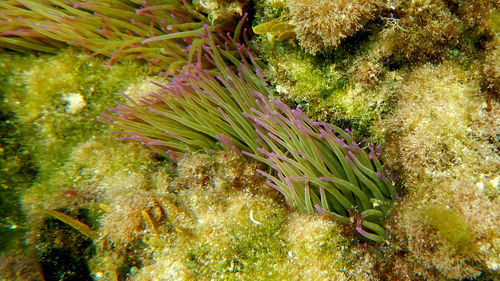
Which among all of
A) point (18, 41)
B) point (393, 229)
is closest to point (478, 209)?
point (393, 229)

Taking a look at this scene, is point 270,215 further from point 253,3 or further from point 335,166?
point 253,3

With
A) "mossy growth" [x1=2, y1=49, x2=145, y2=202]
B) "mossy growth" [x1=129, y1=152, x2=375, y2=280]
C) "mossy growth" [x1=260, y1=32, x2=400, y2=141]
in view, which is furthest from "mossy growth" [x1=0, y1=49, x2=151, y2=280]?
"mossy growth" [x1=260, y1=32, x2=400, y2=141]

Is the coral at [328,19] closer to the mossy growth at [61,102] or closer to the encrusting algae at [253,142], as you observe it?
the encrusting algae at [253,142]

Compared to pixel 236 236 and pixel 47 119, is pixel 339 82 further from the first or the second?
pixel 47 119

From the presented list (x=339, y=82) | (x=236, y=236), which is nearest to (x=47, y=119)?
(x=236, y=236)

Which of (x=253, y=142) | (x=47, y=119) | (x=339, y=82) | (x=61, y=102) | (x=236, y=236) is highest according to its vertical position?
(x=339, y=82)

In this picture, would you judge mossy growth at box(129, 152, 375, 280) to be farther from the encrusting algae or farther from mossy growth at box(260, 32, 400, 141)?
mossy growth at box(260, 32, 400, 141)
